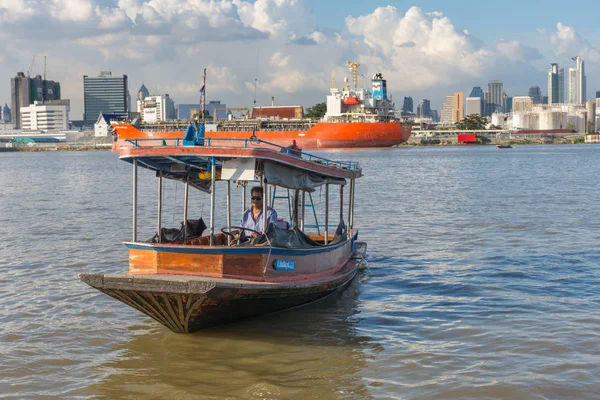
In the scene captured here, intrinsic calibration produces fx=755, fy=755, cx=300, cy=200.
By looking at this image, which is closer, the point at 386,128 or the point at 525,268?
the point at 525,268

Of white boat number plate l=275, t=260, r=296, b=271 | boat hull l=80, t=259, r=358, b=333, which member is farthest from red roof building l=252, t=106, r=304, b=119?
boat hull l=80, t=259, r=358, b=333

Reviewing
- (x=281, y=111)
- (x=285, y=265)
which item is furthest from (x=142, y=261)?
(x=281, y=111)

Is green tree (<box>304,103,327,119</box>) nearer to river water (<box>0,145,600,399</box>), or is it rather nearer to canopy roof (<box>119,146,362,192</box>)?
river water (<box>0,145,600,399</box>)

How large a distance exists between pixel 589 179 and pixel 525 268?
28949mm

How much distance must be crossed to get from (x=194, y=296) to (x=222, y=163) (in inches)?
75.4

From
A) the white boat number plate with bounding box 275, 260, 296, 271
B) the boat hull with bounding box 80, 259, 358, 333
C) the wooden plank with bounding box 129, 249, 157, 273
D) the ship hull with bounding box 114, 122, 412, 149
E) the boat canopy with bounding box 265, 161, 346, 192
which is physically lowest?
the boat hull with bounding box 80, 259, 358, 333

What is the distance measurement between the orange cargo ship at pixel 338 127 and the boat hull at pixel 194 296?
7938cm

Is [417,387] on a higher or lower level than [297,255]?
lower

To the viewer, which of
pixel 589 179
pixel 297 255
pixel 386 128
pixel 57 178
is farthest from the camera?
pixel 386 128

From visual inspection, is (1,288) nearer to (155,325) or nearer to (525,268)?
(155,325)

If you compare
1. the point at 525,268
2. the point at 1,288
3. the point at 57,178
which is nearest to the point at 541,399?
the point at 525,268

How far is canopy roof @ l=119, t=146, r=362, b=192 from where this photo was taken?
31.8 feet

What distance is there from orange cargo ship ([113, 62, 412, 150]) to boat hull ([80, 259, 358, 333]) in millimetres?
79384

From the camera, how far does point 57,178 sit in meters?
49.0
